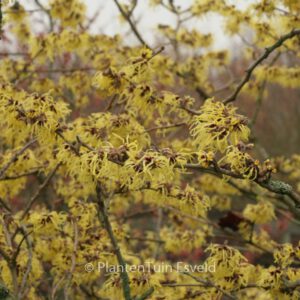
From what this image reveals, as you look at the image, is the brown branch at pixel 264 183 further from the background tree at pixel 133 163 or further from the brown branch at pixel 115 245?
the brown branch at pixel 115 245

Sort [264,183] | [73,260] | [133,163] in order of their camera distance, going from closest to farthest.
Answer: [133,163] < [264,183] < [73,260]

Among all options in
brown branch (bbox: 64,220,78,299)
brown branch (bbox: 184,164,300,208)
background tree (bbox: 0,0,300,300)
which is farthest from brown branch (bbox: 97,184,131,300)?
brown branch (bbox: 184,164,300,208)

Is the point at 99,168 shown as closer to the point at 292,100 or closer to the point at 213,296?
the point at 213,296

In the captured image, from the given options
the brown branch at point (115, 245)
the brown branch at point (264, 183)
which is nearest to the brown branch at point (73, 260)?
the brown branch at point (115, 245)

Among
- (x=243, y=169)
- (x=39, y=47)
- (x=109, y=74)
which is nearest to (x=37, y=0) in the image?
(x=39, y=47)

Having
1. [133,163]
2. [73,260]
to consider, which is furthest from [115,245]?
[133,163]

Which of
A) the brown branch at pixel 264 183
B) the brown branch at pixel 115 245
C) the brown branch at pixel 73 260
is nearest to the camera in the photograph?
the brown branch at pixel 264 183

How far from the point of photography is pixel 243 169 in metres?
2.12

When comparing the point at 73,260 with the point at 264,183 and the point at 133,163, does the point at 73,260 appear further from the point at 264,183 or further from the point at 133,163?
the point at 264,183

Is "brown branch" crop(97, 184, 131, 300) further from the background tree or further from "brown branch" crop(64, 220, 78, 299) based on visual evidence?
"brown branch" crop(64, 220, 78, 299)

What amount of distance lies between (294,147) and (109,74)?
12538mm

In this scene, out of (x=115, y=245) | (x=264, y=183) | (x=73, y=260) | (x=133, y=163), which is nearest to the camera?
(x=133, y=163)

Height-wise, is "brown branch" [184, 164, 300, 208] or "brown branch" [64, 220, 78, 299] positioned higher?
"brown branch" [184, 164, 300, 208]

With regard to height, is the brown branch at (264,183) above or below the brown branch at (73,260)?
above
